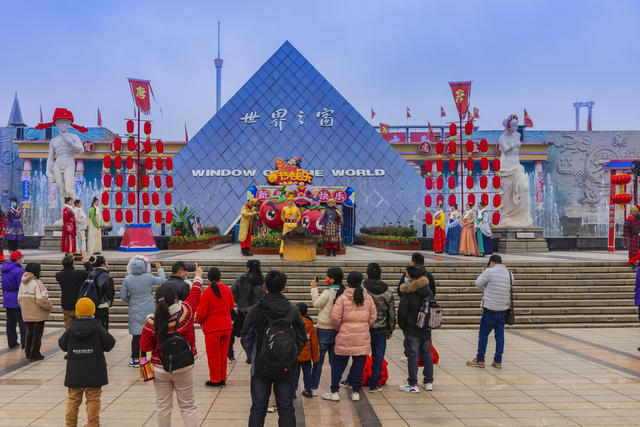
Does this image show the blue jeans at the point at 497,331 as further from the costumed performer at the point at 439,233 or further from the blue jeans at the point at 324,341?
the costumed performer at the point at 439,233

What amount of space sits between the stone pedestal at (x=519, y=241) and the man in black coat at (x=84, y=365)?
13.8 m

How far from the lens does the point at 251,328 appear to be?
3.55 metres

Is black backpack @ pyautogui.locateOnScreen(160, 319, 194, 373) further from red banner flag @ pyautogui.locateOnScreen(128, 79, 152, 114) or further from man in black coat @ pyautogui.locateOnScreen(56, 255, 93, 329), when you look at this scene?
red banner flag @ pyautogui.locateOnScreen(128, 79, 152, 114)

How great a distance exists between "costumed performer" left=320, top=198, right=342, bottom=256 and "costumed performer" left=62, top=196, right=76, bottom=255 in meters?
6.27

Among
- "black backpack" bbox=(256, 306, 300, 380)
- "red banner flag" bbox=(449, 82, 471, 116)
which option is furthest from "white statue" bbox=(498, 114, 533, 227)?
"black backpack" bbox=(256, 306, 300, 380)

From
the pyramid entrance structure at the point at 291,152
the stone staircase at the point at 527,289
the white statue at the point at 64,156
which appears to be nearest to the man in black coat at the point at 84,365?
the stone staircase at the point at 527,289

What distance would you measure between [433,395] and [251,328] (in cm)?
220

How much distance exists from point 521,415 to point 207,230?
19037mm

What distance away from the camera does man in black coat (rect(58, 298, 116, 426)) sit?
11.7ft

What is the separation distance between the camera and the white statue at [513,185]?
1531 centimetres

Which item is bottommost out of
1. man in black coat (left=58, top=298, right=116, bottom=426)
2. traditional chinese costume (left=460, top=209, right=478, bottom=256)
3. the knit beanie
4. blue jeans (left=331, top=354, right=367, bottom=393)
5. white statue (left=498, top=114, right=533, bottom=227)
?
blue jeans (left=331, top=354, right=367, bottom=393)

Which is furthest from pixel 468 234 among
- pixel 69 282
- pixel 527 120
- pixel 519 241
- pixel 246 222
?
pixel 527 120

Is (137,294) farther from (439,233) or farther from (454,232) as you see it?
(439,233)

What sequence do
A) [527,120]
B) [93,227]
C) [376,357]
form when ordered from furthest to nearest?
1. [527,120]
2. [93,227]
3. [376,357]
